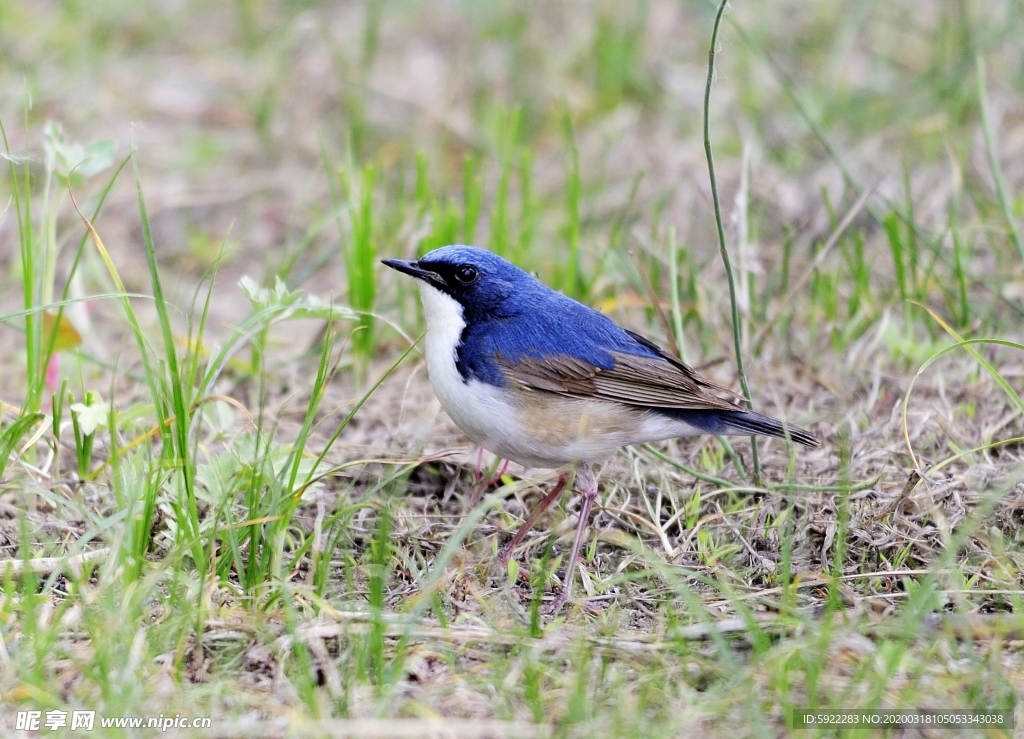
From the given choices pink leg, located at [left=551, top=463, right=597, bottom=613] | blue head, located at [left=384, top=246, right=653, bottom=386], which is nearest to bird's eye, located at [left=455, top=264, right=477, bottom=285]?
blue head, located at [left=384, top=246, right=653, bottom=386]

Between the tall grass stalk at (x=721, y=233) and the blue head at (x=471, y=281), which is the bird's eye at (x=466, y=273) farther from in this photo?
the tall grass stalk at (x=721, y=233)

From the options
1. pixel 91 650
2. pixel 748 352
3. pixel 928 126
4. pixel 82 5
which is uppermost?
pixel 82 5

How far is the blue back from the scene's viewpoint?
450 centimetres

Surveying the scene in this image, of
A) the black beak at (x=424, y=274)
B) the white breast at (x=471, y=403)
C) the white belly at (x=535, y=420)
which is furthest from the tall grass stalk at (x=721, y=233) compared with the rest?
the black beak at (x=424, y=274)

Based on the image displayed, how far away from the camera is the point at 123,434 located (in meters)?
4.82

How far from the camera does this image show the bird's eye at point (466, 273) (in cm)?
460

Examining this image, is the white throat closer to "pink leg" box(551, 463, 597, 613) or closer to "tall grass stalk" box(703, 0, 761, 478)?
"pink leg" box(551, 463, 597, 613)

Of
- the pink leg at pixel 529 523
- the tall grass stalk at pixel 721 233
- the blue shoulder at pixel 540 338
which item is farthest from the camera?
the blue shoulder at pixel 540 338

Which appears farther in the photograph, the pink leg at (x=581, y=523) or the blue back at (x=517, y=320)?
the blue back at (x=517, y=320)

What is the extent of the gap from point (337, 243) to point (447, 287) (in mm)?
2199

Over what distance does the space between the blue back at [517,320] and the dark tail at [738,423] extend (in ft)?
1.05

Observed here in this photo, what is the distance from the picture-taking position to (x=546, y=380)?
4.45 m

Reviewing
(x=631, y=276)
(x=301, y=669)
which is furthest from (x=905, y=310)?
(x=301, y=669)

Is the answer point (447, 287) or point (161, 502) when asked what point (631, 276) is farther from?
point (161, 502)
